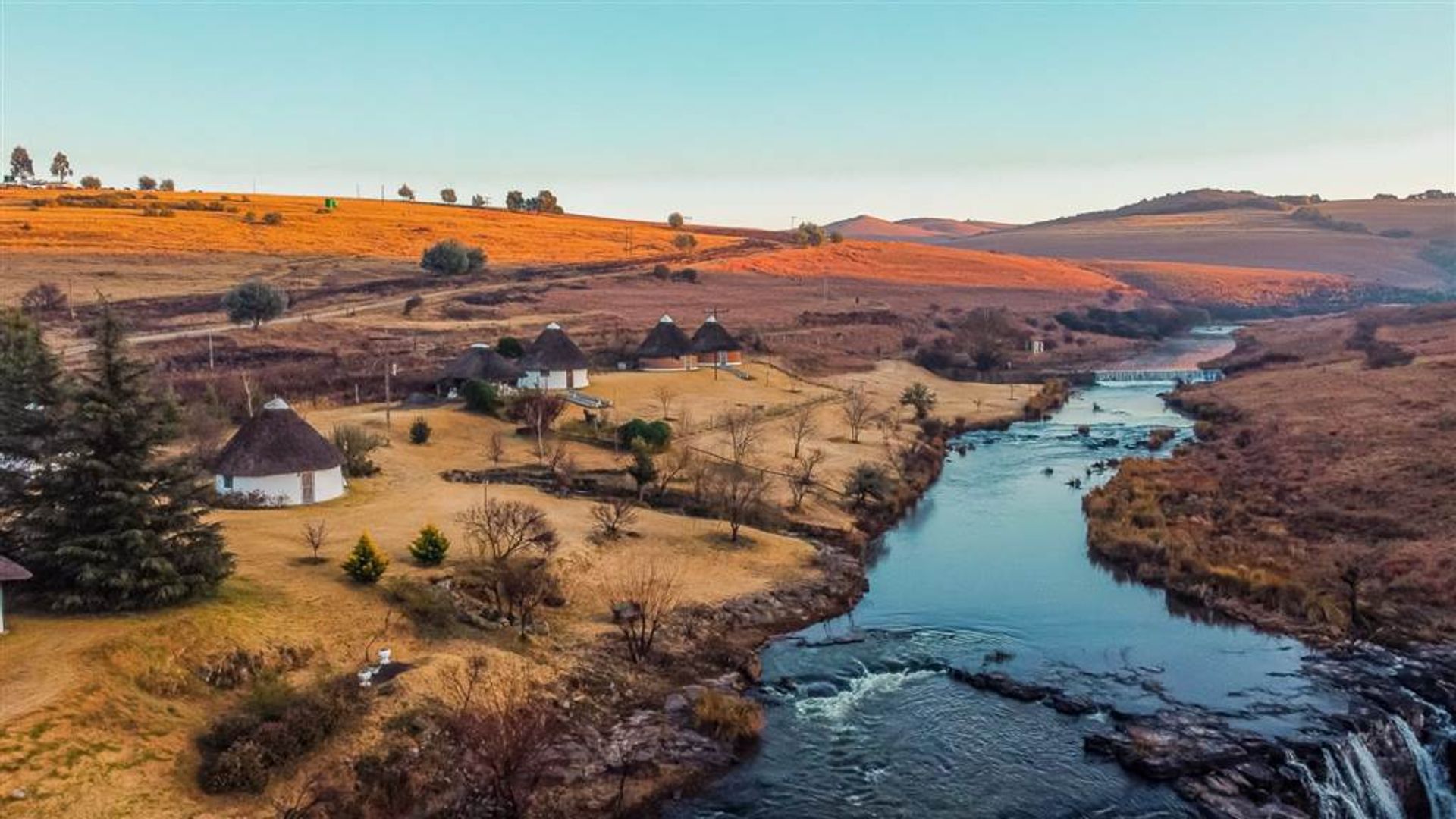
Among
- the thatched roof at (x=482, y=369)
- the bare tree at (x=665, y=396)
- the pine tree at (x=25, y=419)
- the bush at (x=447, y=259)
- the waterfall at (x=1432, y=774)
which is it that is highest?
the bush at (x=447, y=259)

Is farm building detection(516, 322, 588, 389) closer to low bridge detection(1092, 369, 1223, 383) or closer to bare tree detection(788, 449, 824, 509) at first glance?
bare tree detection(788, 449, 824, 509)

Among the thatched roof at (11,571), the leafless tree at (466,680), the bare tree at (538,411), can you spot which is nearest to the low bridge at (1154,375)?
the bare tree at (538,411)

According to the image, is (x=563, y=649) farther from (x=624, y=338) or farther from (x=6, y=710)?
(x=624, y=338)

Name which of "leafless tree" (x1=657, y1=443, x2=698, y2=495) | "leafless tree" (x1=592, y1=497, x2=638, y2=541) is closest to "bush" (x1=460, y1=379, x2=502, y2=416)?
"leafless tree" (x1=657, y1=443, x2=698, y2=495)

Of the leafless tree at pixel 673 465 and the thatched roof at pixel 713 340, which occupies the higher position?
the thatched roof at pixel 713 340

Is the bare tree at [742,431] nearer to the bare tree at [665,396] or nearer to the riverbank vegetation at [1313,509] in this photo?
the bare tree at [665,396]

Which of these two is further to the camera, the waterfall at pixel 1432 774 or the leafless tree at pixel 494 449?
the leafless tree at pixel 494 449

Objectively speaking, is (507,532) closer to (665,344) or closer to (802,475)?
(802,475)

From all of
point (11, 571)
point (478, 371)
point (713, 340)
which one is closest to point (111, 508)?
point (11, 571)
